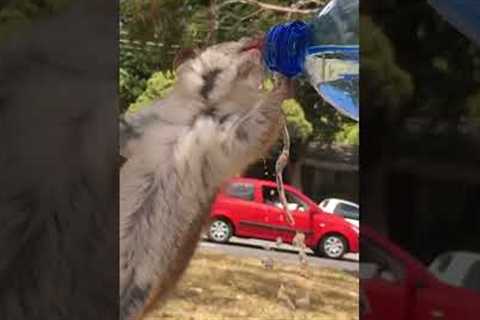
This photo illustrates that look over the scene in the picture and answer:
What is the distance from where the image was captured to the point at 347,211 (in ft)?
8.46

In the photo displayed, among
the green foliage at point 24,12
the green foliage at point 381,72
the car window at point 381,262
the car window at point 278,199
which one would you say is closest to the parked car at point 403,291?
the car window at point 381,262

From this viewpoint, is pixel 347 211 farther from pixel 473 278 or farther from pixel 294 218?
pixel 473 278

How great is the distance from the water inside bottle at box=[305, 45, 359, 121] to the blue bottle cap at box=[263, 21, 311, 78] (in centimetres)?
2

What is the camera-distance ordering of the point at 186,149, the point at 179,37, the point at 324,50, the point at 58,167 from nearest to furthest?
the point at 324,50, the point at 186,149, the point at 58,167, the point at 179,37

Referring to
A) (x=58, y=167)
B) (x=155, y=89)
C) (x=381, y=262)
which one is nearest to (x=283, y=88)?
(x=155, y=89)

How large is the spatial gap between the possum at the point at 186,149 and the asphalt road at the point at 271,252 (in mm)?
142

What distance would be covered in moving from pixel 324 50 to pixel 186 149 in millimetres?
444

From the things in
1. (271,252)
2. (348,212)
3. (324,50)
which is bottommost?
(271,252)

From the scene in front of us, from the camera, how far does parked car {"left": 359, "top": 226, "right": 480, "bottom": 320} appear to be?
7.50 ft

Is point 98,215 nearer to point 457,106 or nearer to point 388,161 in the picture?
point 388,161

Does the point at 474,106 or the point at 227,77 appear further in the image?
the point at 227,77

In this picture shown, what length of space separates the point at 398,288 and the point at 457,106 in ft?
1.53

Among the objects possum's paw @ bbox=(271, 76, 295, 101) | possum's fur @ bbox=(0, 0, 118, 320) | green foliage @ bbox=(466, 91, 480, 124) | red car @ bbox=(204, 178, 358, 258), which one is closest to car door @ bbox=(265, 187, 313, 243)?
red car @ bbox=(204, 178, 358, 258)

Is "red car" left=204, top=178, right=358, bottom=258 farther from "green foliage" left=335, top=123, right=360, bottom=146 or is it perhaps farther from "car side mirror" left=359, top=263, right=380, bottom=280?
"green foliage" left=335, top=123, right=360, bottom=146
